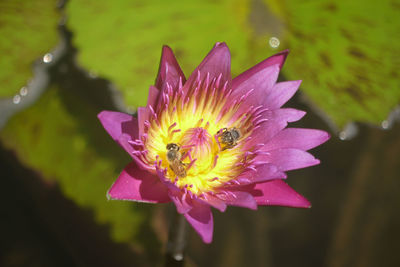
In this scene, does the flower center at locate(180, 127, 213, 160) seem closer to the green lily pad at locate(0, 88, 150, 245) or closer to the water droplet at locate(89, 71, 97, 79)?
the green lily pad at locate(0, 88, 150, 245)

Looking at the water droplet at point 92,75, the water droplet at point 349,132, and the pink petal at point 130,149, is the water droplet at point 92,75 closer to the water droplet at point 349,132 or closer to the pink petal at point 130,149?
the pink petal at point 130,149

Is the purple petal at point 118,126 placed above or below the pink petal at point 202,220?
above

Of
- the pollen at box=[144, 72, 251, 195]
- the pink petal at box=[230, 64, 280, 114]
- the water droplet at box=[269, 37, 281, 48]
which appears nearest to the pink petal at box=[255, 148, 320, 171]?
the pollen at box=[144, 72, 251, 195]

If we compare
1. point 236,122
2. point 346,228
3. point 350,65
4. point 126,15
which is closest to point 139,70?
point 126,15

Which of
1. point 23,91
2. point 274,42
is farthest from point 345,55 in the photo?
point 23,91

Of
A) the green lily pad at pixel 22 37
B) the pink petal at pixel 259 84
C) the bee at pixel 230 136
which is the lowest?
the bee at pixel 230 136

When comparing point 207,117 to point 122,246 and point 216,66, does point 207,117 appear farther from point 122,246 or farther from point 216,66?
point 122,246

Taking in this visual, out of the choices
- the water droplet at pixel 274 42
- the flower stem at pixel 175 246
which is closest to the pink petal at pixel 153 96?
the flower stem at pixel 175 246
